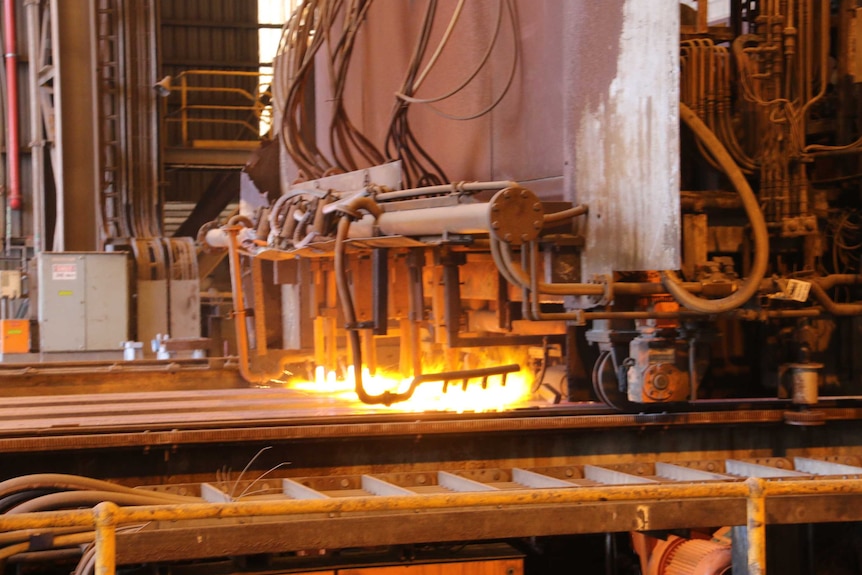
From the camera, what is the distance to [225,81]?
23.2 m

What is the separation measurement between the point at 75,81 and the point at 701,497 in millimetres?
12819

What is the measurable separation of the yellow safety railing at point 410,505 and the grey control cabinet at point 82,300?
36.1 ft

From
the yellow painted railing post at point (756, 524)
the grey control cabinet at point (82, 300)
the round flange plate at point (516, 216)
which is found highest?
the round flange plate at point (516, 216)

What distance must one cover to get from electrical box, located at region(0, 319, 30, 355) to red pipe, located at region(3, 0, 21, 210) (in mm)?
4029

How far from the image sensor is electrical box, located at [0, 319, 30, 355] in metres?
13.7

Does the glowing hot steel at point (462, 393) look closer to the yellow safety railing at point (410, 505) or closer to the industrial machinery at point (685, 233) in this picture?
the industrial machinery at point (685, 233)

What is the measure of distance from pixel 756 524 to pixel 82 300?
1174cm

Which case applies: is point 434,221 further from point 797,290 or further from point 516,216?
point 797,290

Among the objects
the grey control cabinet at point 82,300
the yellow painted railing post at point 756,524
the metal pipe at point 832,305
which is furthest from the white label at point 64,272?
the yellow painted railing post at point 756,524

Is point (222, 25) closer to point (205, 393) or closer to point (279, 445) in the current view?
point (205, 393)

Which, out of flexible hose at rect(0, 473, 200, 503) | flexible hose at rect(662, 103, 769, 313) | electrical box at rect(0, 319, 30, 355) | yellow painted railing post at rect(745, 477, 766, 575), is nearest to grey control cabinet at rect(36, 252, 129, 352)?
electrical box at rect(0, 319, 30, 355)

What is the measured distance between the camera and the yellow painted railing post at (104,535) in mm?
2904

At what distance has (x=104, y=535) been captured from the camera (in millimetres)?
2906

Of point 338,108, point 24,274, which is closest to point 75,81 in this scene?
point 24,274
